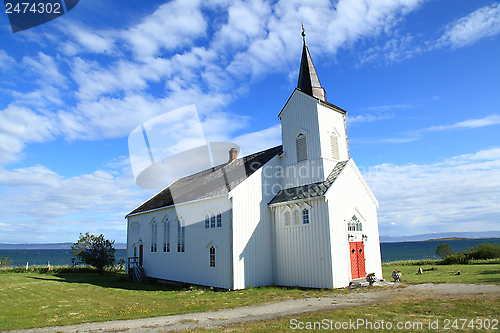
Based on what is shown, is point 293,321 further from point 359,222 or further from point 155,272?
point 155,272

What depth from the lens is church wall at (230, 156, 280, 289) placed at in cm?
1673

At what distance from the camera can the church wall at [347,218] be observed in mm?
15703

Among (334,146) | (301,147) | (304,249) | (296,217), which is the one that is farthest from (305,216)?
(334,146)

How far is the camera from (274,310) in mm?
11219

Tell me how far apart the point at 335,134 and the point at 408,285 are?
9.05m

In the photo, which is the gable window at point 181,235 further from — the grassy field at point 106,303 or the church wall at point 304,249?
the church wall at point 304,249

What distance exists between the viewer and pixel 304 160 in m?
18.7

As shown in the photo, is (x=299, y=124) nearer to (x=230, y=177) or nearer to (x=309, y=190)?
(x=309, y=190)

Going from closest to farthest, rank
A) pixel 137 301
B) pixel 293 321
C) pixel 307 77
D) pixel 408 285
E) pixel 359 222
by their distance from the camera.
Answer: pixel 293 321
pixel 137 301
pixel 408 285
pixel 359 222
pixel 307 77

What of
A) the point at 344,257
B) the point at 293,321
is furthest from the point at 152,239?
the point at 293,321

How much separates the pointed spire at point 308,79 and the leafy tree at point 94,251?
2351cm

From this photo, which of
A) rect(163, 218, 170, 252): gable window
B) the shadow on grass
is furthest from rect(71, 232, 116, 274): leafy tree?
rect(163, 218, 170, 252): gable window

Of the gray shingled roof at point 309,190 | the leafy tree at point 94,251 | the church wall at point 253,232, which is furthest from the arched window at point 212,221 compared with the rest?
the leafy tree at point 94,251

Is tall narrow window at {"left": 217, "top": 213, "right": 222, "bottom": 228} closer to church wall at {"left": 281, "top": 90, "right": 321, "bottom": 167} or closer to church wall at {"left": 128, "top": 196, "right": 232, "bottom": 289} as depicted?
church wall at {"left": 128, "top": 196, "right": 232, "bottom": 289}
